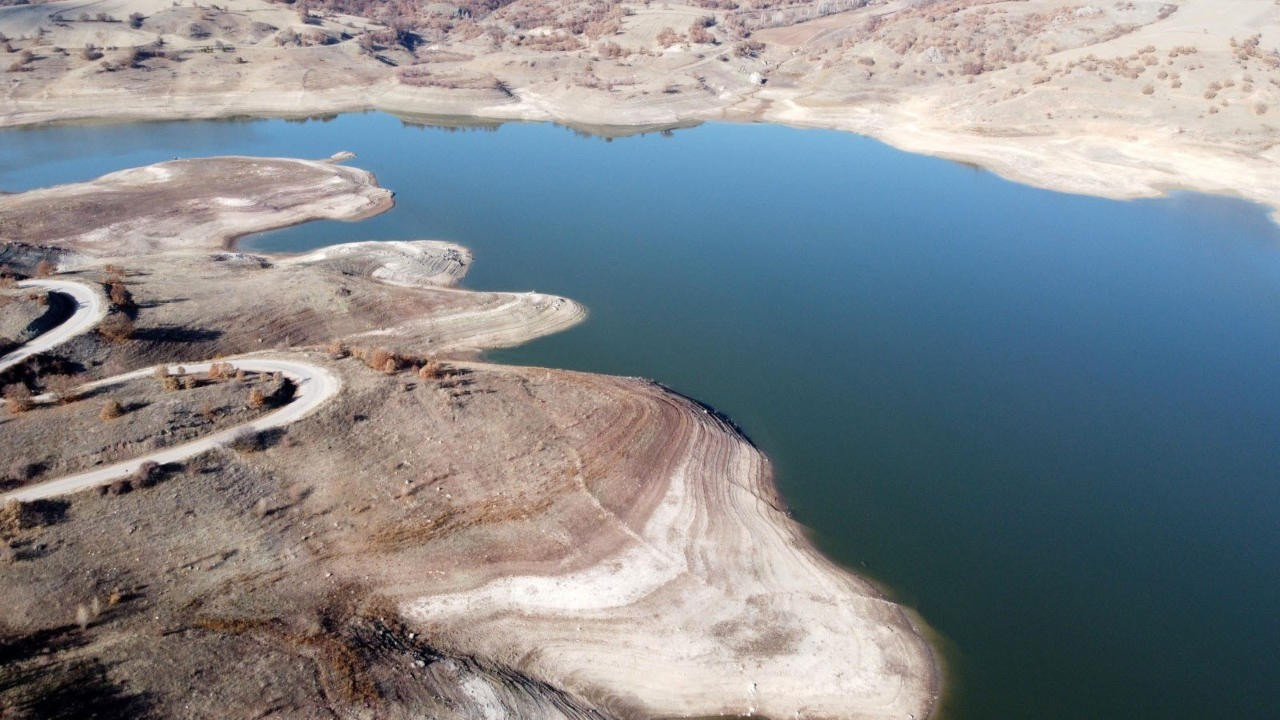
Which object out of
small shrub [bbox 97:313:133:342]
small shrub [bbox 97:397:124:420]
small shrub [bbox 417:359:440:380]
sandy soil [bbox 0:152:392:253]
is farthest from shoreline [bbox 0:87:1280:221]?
small shrub [bbox 97:397:124:420]

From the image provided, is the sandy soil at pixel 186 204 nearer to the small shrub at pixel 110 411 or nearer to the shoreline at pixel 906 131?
the small shrub at pixel 110 411

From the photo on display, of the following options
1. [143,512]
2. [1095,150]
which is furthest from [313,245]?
[1095,150]

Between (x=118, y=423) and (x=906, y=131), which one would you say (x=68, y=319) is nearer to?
(x=118, y=423)

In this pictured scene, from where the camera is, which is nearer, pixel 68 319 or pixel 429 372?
pixel 429 372

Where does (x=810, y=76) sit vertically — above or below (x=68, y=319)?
above

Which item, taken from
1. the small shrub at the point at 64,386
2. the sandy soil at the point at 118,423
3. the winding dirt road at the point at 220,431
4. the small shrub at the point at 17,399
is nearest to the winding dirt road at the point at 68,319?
the small shrub at the point at 17,399

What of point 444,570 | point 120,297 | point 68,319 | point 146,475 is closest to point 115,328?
point 68,319

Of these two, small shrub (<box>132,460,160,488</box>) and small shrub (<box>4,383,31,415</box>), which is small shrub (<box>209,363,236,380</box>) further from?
small shrub (<box>132,460,160,488</box>)

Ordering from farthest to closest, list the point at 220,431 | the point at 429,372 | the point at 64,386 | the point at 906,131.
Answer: the point at 906,131, the point at 429,372, the point at 64,386, the point at 220,431
